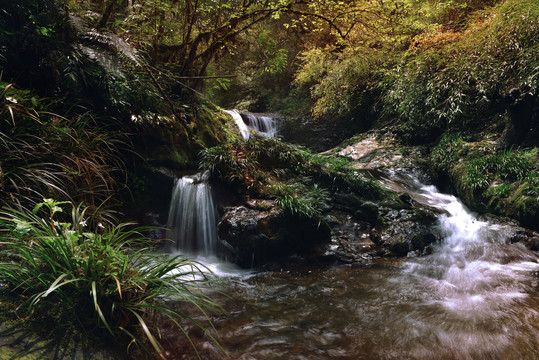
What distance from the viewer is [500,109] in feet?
27.9

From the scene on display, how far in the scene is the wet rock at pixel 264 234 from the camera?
4.59 meters

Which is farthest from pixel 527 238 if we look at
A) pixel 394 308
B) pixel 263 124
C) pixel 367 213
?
pixel 263 124

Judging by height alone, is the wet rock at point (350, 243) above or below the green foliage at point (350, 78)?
below

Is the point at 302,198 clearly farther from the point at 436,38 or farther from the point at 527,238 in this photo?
the point at 436,38

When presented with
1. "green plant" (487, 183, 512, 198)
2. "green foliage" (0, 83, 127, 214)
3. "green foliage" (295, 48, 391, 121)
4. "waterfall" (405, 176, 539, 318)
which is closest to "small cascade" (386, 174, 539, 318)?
"waterfall" (405, 176, 539, 318)

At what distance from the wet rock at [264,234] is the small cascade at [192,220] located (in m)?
0.53

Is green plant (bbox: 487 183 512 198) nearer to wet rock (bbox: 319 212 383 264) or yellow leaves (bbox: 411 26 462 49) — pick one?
wet rock (bbox: 319 212 383 264)

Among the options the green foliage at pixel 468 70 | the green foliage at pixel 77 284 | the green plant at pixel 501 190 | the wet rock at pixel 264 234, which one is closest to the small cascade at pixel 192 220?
the wet rock at pixel 264 234

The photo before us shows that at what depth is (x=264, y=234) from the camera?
461 centimetres

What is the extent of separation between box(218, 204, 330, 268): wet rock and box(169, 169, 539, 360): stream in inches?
12.5

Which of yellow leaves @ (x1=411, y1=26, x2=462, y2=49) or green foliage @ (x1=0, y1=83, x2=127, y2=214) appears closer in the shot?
green foliage @ (x1=0, y1=83, x2=127, y2=214)

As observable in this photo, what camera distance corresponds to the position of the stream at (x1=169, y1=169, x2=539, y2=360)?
8.07 feet

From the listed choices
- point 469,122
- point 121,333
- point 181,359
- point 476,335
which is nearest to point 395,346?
point 476,335

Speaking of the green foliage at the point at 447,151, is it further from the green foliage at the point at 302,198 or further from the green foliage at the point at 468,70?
the green foliage at the point at 302,198
